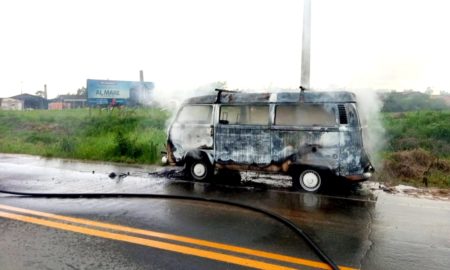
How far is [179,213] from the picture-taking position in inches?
232

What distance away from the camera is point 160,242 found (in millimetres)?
4555

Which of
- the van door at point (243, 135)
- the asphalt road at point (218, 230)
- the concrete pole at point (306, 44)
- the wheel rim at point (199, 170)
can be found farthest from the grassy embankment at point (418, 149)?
Result: the wheel rim at point (199, 170)

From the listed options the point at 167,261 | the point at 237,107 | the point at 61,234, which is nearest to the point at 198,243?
the point at 167,261

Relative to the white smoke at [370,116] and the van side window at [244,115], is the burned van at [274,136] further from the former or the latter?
the white smoke at [370,116]

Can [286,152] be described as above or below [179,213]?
above

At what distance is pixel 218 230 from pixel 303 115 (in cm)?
369

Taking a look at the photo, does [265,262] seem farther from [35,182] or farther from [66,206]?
[35,182]

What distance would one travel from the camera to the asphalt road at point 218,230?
404cm

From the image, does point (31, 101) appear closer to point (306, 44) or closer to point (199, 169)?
point (199, 169)

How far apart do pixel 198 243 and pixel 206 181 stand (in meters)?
4.23

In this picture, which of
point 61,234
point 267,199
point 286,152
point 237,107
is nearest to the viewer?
point 61,234

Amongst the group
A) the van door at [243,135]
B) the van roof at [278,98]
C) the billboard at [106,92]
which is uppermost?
the billboard at [106,92]

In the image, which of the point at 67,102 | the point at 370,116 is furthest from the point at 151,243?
the point at 67,102

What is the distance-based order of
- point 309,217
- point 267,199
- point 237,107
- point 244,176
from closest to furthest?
point 309,217 < point 267,199 < point 237,107 < point 244,176
